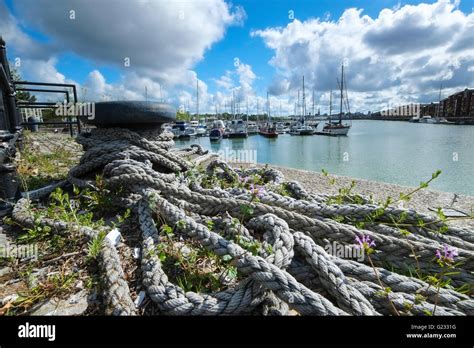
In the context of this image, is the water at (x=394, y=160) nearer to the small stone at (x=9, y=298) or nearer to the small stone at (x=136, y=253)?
the small stone at (x=136, y=253)

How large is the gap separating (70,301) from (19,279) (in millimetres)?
447

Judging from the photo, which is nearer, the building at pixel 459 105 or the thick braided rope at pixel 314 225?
the thick braided rope at pixel 314 225

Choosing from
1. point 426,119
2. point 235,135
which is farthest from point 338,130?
point 426,119

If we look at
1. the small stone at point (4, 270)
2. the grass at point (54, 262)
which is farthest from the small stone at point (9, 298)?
the small stone at point (4, 270)

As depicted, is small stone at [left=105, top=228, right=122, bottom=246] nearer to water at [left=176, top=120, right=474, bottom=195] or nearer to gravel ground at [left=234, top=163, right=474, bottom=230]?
gravel ground at [left=234, top=163, right=474, bottom=230]

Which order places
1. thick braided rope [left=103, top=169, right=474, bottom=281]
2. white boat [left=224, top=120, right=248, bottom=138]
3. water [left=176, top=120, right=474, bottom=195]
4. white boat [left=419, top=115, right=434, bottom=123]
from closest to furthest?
thick braided rope [left=103, top=169, right=474, bottom=281] < water [left=176, top=120, right=474, bottom=195] < white boat [left=224, top=120, right=248, bottom=138] < white boat [left=419, top=115, right=434, bottom=123]

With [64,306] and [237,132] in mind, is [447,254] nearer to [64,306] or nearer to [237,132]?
[64,306]

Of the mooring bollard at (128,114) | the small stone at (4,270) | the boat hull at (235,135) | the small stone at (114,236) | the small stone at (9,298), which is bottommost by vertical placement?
the small stone at (9,298)

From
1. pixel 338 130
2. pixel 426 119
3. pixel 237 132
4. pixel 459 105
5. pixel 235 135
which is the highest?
pixel 459 105

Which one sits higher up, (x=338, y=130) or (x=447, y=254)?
(x=338, y=130)

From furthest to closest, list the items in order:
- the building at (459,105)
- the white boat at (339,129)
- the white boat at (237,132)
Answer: the building at (459,105)
the white boat at (237,132)
the white boat at (339,129)

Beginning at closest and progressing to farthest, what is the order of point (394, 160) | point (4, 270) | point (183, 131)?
point (4, 270) → point (394, 160) → point (183, 131)

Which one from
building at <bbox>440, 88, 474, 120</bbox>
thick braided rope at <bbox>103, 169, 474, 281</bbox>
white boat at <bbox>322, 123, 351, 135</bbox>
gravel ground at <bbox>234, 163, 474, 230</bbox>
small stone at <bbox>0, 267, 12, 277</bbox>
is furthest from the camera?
building at <bbox>440, 88, 474, 120</bbox>

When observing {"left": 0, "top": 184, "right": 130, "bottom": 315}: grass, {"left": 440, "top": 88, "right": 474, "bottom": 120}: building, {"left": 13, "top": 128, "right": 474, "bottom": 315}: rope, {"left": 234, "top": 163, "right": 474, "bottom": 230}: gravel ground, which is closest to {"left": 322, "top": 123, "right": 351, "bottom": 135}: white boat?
{"left": 234, "top": 163, "right": 474, "bottom": 230}: gravel ground
